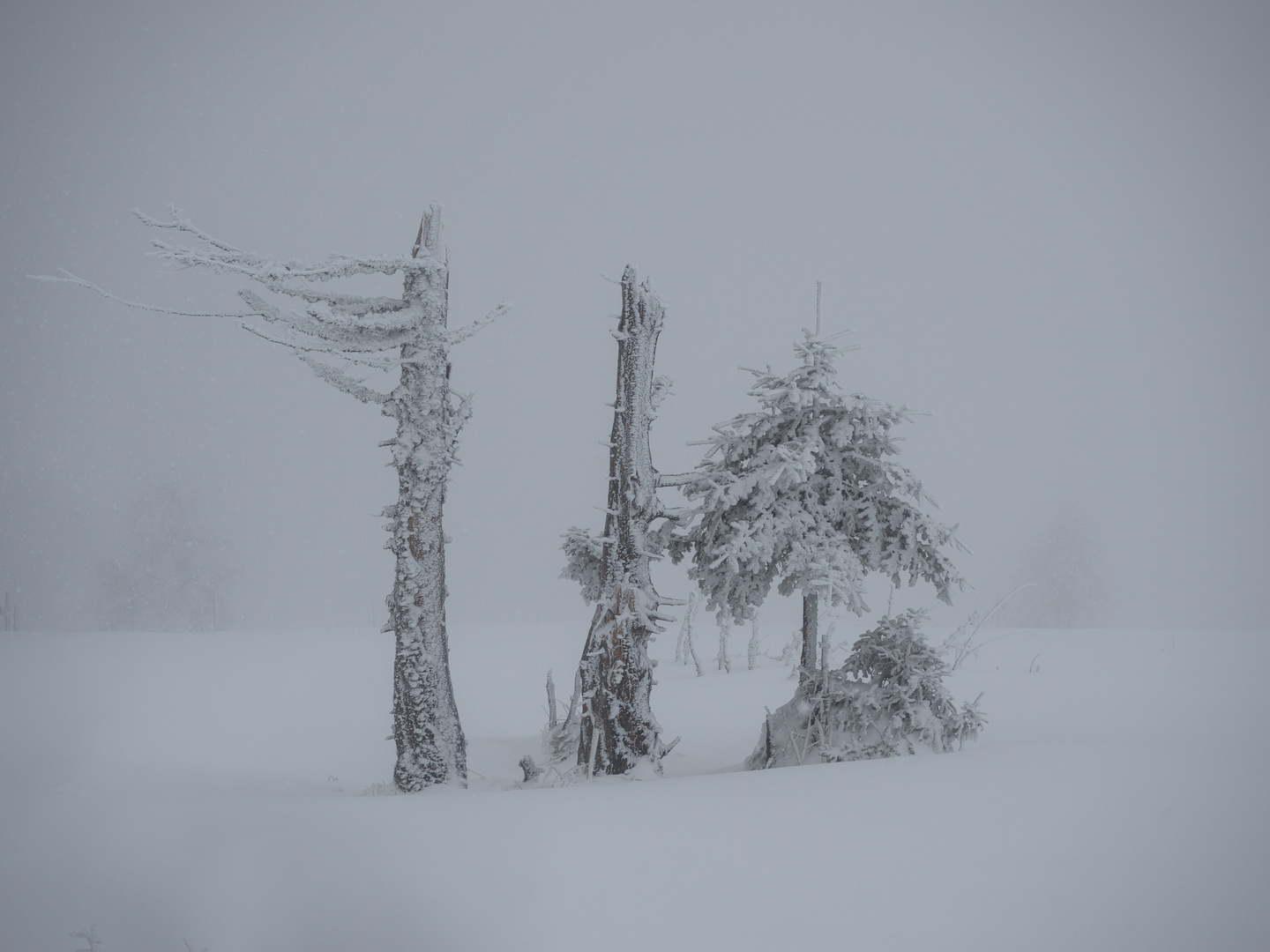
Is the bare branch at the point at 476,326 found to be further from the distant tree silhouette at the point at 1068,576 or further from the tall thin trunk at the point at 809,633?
the distant tree silhouette at the point at 1068,576

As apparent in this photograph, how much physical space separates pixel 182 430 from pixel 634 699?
158 m

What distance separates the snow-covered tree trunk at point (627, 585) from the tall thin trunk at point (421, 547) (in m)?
→ 2.08

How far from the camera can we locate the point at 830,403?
9914 mm

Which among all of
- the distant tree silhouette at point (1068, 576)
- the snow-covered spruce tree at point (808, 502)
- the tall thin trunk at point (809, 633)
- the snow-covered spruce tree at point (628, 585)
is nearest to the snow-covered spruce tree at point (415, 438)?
the snow-covered spruce tree at point (628, 585)

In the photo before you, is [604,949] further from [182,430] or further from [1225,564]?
[182,430]

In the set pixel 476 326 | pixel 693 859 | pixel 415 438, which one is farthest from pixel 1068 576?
pixel 693 859

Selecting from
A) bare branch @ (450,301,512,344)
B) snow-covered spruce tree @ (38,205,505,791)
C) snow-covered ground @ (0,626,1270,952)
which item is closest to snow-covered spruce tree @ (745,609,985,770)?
snow-covered ground @ (0,626,1270,952)

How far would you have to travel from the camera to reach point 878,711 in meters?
9.28

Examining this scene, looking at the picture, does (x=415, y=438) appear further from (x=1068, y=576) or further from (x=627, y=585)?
(x=1068, y=576)

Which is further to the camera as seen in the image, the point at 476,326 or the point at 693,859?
the point at 476,326

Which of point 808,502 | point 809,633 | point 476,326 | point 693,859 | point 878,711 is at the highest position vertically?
point 476,326

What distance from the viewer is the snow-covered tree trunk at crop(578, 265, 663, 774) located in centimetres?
981

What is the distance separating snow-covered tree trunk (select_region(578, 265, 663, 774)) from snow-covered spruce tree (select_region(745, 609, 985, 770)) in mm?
1986

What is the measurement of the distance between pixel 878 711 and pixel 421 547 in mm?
6434
